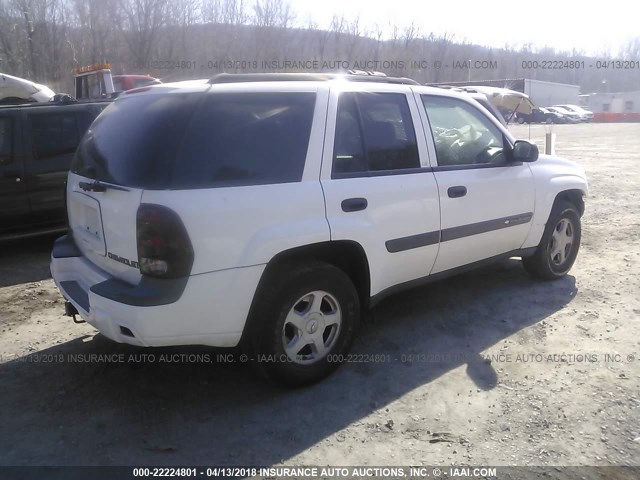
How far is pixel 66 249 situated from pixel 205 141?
1454 mm

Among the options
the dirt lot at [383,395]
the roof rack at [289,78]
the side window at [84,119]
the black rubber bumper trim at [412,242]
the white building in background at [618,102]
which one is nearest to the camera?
the dirt lot at [383,395]

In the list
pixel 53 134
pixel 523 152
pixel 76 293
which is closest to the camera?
pixel 76 293

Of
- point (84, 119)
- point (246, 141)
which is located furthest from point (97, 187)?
point (84, 119)

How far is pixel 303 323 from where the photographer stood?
341 cm

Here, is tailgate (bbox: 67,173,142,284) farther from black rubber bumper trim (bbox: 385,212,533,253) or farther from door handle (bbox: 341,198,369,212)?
black rubber bumper trim (bbox: 385,212,533,253)

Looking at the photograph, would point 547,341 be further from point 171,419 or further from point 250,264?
point 171,419

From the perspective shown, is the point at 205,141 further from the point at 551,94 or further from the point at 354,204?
the point at 551,94

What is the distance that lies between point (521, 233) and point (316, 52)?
36.2 m

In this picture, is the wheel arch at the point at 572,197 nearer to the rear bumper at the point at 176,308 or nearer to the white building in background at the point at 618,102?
the rear bumper at the point at 176,308

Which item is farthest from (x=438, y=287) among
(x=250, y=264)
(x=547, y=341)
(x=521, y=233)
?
(x=250, y=264)

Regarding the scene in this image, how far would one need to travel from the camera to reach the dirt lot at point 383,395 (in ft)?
9.58

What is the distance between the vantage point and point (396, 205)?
Result: 3.72 meters

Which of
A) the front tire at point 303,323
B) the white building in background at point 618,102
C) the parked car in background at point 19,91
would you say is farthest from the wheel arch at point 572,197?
the white building in background at point 618,102

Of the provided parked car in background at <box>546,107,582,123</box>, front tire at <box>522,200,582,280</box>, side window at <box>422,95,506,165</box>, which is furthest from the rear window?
parked car in background at <box>546,107,582,123</box>
